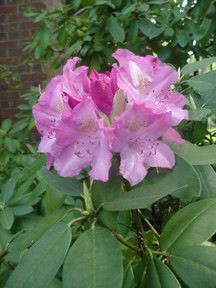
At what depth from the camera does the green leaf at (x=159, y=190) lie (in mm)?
747

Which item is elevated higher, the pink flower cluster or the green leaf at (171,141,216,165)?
the pink flower cluster

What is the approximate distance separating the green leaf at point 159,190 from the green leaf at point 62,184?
0.27 feet

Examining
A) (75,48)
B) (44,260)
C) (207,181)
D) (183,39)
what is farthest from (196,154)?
(75,48)

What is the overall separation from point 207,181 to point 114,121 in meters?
0.24

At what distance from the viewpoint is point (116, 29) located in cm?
216

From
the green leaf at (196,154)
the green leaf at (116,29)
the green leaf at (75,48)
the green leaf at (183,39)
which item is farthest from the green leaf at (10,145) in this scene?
the green leaf at (196,154)

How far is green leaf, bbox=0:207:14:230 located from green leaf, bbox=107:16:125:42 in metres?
1.04

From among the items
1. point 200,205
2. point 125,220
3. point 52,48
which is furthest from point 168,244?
point 52,48

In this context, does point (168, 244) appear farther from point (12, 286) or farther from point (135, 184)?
point (12, 286)

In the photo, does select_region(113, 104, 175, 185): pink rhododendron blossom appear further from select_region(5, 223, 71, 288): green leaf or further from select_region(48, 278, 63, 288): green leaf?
select_region(48, 278, 63, 288): green leaf

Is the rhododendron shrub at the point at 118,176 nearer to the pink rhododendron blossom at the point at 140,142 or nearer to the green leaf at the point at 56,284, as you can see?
the pink rhododendron blossom at the point at 140,142

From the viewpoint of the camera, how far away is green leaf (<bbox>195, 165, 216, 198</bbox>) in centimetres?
90

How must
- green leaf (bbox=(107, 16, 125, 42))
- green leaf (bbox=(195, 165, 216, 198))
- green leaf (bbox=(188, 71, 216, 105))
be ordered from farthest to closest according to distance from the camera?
green leaf (bbox=(107, 16, 125, 42)), green leaf (bbox=(188, 71, 216, 105)), green leaf (bbox=(195, 165, 216, 198))

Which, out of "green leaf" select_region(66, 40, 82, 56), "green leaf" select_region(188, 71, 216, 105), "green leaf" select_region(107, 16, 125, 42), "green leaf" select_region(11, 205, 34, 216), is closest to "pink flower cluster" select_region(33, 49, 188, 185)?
"green leaf" select_region(188, 71, 216, 105)
